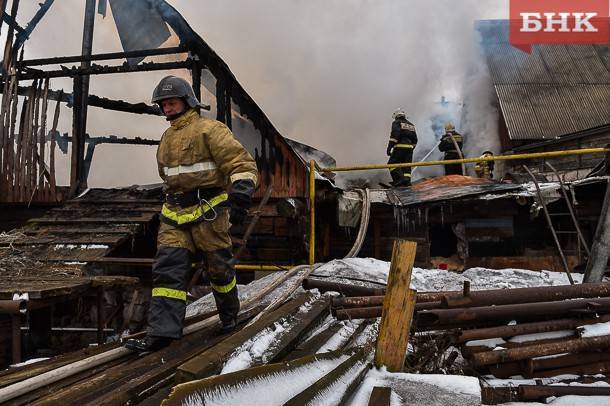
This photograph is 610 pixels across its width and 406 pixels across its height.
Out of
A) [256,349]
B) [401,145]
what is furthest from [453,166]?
[256,349]

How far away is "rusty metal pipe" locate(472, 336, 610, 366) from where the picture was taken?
104 inches

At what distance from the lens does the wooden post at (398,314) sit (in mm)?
2373

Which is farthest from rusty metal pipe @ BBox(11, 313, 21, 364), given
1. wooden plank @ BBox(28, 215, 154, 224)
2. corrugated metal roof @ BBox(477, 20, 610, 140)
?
corrugated metal roof @ BBox(477, 20, 610, 140)

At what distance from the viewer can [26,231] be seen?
17.7 ft

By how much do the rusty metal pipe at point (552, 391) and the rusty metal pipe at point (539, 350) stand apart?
216 millimetres

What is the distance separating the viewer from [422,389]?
2.08m

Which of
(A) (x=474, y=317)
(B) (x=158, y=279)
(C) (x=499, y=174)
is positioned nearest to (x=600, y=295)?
(A) (x=474, y=317)

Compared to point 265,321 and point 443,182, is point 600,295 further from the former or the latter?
point 443,182

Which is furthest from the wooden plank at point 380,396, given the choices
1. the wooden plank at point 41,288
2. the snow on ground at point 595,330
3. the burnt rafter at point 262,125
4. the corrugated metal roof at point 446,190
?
the corrugated metal roof at point 446,190

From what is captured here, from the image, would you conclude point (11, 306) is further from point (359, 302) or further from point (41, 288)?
point (359, 302)

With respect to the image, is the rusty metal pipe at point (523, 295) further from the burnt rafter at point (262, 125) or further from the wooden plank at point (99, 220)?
the wooden plank at point (99, 220)

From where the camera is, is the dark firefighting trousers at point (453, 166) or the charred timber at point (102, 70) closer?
the charred timber at point (102, 70)

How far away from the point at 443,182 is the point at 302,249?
3.16 m

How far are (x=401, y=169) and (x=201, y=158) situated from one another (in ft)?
20.4
